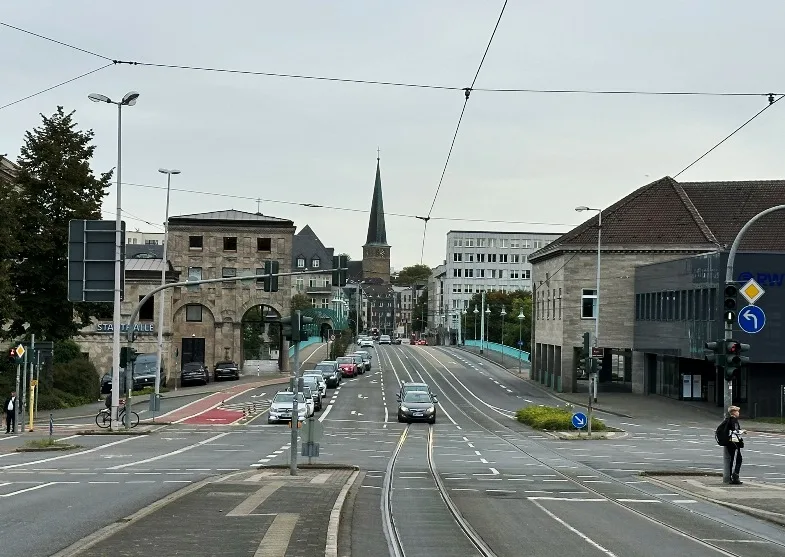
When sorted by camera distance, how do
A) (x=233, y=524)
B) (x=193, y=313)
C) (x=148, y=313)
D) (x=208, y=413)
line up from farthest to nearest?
(x=193, y=313) < (x=148, y=313) < (x=208, y=413) < (x=233, y=524)

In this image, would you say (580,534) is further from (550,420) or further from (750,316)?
(550,420)

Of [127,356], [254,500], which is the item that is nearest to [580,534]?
[254,500]

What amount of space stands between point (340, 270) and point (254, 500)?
54.1ft

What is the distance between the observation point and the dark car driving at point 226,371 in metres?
76.2

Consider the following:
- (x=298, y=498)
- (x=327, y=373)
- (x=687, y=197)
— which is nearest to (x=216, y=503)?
(x=298, y=498)

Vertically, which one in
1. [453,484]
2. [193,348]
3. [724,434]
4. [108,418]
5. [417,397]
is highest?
[724,434]

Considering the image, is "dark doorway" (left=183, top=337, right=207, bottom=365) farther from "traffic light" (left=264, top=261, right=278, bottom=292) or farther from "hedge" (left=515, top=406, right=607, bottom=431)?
"traffic light" (left=264, top=261, right=278, bottom=292)

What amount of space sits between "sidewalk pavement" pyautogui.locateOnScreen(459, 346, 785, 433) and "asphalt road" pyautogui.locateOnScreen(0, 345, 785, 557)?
9.06 ft

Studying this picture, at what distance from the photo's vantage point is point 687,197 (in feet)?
244

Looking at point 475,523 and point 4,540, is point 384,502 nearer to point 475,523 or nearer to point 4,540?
point 475,523

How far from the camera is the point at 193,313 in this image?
81500 millimetres

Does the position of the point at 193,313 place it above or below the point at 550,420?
above

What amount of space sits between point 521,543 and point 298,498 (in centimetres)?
498

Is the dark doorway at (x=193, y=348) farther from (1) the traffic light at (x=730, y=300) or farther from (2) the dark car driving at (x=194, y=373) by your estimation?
(1) the traffic light at (x=730, y=300)
